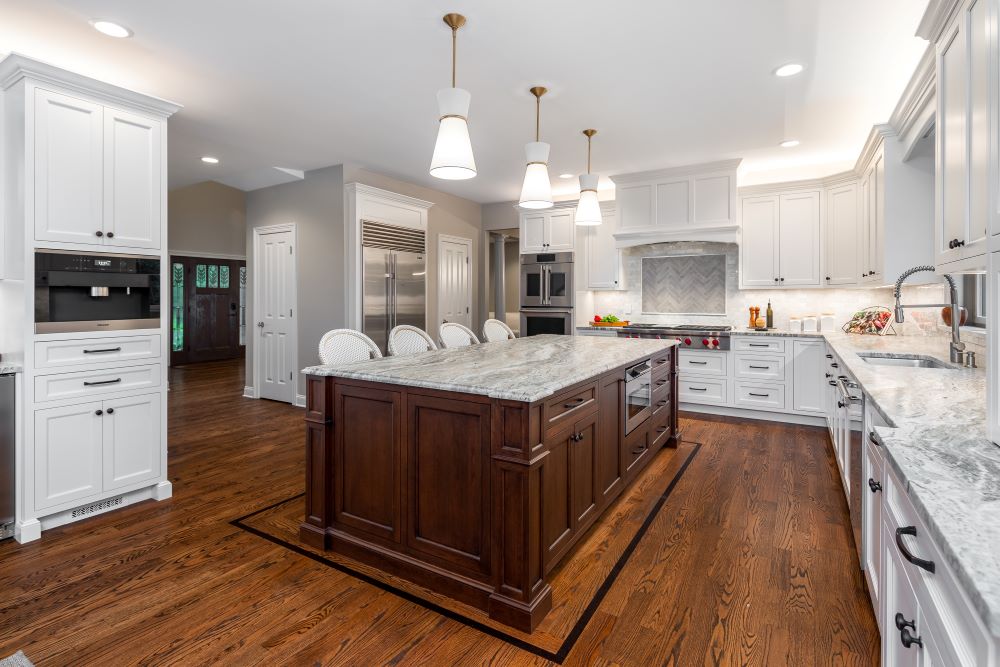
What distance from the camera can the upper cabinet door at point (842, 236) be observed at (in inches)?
186

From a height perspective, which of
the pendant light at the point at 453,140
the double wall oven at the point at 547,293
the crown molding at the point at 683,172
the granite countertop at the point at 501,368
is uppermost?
the crown molding at the point at 683,172

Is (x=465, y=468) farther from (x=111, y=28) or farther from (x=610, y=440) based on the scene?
(x=111, y=28)

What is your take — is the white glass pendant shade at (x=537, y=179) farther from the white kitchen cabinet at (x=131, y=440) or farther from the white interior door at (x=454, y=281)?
the white interior door at (x=454, y=281)

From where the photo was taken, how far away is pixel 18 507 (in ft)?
8.48

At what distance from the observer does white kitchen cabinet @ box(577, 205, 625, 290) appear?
6.15m

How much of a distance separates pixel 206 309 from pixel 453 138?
901 centimetres

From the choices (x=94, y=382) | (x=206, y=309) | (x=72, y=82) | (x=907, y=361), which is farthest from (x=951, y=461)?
(x=206, y=309)

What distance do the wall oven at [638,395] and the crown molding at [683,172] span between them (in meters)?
2.88

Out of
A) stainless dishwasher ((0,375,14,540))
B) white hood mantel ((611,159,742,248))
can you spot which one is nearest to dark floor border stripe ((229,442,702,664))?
stainless dishwasher ((0,375,14,540))

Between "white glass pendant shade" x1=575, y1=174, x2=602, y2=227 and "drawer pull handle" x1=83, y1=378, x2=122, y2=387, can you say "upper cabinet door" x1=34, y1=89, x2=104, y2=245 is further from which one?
"white glass pendant shade" x1=575, y1=174, x2=602, y2=227

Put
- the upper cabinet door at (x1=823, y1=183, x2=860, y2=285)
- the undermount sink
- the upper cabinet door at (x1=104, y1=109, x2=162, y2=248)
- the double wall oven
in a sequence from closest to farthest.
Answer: the undermount sink
the upper cabinet door at (x1=104, y1=109, x2=162, y2=248)
the upper cabinet door at (x1=823, y1=183, x2=860, y2=285)
the double wall oven

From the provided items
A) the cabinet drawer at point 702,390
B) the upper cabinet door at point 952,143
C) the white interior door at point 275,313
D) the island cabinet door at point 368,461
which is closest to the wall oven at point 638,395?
the island cabinet door at point 368,461

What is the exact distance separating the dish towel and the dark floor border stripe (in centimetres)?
95

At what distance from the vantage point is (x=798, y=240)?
522 centimetres
